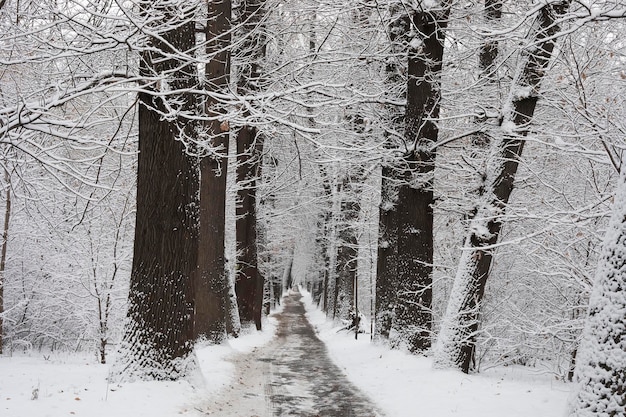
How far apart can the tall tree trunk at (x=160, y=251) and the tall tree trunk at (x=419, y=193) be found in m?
5.62

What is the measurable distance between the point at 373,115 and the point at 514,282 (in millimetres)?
5763

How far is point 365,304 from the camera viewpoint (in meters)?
39.6

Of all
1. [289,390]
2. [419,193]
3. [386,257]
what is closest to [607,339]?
[289,390]

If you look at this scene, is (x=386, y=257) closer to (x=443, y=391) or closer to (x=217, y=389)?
(x=443, y=391)

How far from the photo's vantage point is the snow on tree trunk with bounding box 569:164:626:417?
502 centimetres

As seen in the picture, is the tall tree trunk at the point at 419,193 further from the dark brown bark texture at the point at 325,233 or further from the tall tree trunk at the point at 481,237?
the dark brown bark texture at the point at 325,233

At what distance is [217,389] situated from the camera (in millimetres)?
9258

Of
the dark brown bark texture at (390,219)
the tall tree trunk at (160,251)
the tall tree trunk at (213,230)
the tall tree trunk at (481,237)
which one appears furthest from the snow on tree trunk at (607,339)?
the tall tree trunk at (213,230)

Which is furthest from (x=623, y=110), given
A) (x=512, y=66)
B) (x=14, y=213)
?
(x=14, y=213)

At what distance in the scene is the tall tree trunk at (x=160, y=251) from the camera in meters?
8.00

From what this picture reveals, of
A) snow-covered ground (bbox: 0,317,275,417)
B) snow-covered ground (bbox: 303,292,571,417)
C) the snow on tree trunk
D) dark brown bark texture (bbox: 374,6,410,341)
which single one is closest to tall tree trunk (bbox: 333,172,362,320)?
dark brown bark texture (bbox: 374,6,410,341)

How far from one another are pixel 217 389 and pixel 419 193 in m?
6.35

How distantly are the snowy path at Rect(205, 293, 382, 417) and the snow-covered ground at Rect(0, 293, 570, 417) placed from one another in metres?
0.27

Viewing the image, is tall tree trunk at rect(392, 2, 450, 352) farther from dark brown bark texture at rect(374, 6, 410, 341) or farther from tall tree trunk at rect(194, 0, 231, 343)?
tall tree trunk at rect(194, 0, 231, 343)
